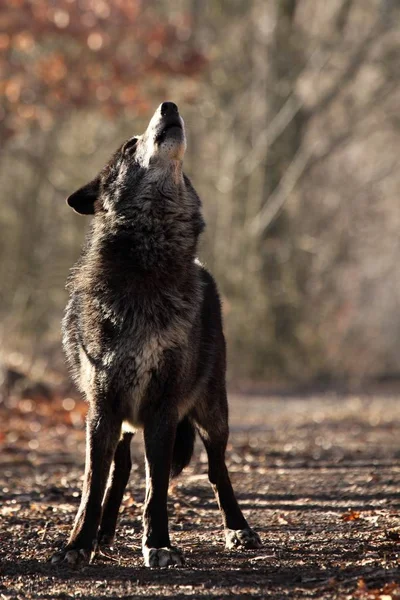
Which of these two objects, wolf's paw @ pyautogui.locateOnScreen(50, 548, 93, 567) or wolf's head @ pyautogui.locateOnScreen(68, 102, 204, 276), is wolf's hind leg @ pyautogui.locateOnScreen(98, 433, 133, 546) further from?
wolf's head @ pyautogui.locateOnScreen(68, 102, 204, 276)

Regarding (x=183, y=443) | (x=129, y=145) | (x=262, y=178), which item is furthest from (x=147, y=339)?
(x=262, y=178)

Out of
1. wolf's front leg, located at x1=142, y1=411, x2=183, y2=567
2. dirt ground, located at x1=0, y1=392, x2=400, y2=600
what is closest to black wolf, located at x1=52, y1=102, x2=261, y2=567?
wolf's front leg, located at x1=142, y1=411, x2=183, y2=567

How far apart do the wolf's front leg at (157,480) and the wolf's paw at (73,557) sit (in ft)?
0.98

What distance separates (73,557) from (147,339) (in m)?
1.18

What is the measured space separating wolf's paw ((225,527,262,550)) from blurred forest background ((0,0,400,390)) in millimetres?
Answer: 13094

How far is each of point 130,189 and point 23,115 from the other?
11.4m

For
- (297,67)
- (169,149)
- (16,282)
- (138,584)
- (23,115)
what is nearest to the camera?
(138,584)

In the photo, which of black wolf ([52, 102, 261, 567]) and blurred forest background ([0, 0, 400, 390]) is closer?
black wolf ([52, 102, 261, 567])

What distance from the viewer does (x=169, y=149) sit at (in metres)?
5.91

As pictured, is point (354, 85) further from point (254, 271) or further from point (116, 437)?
point (116, 437)

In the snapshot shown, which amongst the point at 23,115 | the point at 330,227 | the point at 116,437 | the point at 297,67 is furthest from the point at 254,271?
the point at 116,437

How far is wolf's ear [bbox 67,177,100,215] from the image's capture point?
243 inches

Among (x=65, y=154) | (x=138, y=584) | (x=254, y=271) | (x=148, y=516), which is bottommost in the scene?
(x=138, y=584)

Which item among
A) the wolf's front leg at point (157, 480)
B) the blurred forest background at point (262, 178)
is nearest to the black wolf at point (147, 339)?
the wolf's front leg at point (157, 480)
